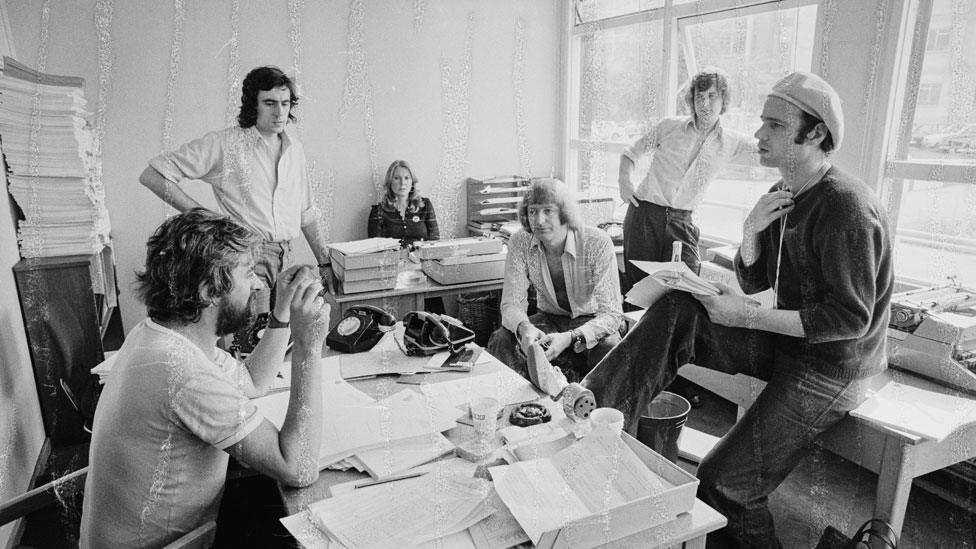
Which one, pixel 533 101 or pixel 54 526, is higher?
pixel 533 101

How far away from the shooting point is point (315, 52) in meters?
4.00

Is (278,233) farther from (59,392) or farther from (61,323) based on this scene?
(59,392)

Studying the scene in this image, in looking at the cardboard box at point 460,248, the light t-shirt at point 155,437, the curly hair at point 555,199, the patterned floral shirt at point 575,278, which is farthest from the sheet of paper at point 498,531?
the cardboard box at point 460,248

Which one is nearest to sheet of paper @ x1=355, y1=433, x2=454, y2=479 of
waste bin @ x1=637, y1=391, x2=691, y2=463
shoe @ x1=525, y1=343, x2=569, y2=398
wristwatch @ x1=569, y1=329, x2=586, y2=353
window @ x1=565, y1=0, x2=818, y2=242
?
shoe @ x1=525, y1=343, x2=569, y2=398

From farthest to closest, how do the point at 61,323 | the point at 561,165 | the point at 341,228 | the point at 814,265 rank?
the point at 561,165
the point at 341,228
the point at 61,323
the point at 814,265

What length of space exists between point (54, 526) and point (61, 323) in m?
1.14

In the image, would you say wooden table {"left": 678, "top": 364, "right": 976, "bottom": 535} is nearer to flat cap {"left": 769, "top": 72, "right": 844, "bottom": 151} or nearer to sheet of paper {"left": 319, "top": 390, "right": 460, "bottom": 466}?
flat cap {"left": 769, "top": 72, "right": 844, "bottom": 151}

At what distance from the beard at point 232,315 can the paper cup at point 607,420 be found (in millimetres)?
800

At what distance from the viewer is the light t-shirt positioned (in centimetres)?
111

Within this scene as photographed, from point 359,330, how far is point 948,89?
8.05ft

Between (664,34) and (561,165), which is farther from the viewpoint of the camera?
(561,165)

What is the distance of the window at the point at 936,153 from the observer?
2258mm

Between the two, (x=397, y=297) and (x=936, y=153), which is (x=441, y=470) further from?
(x=936, y=153)

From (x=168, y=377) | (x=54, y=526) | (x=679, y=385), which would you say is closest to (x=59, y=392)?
(x=54, y=526)
